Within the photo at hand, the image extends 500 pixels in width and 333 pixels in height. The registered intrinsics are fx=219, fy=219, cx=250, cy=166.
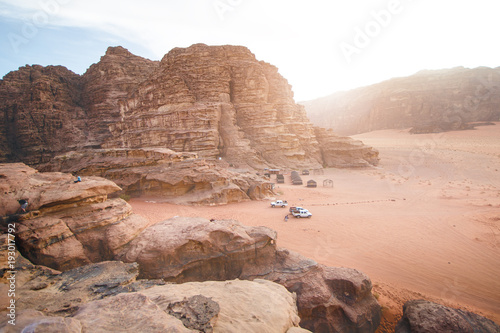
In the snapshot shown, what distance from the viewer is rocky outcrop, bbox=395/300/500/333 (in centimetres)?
544

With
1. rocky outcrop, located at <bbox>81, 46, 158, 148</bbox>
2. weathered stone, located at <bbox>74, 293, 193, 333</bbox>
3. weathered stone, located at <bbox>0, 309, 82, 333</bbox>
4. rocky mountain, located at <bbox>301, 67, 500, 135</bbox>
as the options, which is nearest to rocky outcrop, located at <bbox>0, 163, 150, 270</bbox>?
weathered stone, located at <bbox>74, 293, 193, 333</bbox>

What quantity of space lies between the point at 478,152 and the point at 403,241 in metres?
39.2

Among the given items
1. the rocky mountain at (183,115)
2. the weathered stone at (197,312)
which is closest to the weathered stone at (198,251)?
the weathered stone at (197,312)

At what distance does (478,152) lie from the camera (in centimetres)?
3588

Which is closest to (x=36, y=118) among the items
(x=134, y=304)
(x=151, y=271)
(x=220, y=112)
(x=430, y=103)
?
(x=220, y=112)

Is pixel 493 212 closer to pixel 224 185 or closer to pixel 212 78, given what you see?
pixel 224 185

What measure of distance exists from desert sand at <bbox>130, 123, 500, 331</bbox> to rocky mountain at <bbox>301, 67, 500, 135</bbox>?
3740 centimetres

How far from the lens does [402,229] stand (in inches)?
489

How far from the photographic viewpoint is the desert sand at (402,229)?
8.00 metres

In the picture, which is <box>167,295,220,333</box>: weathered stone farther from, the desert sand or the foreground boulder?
the foreground boulder

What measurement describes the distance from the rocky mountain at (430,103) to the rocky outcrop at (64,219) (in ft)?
215

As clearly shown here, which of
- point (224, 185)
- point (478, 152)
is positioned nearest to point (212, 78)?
point (224, 185)

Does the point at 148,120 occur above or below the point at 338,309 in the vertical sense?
above

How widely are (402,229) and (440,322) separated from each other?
7.89 m
